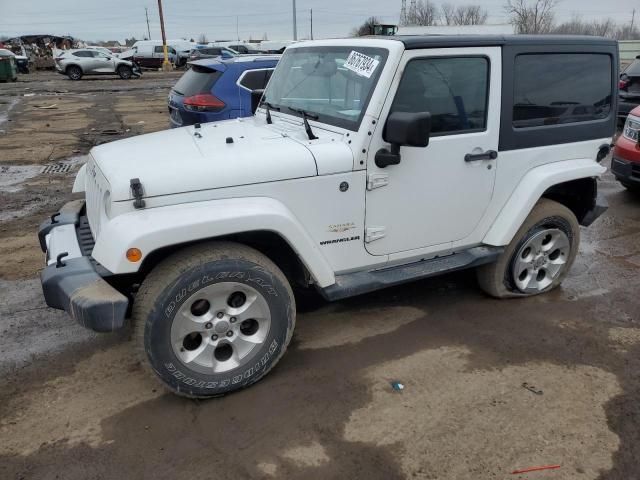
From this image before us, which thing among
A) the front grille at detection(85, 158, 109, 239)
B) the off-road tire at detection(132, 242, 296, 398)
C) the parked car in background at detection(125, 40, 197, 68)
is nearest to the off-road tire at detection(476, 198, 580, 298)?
the off-road tire at detection(132, 242, 296, 398)

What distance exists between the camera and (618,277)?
4.89 metres

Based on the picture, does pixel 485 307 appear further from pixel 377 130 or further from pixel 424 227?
pixel 377 130

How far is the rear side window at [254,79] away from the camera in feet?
24.0

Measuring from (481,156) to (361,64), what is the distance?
1021mm

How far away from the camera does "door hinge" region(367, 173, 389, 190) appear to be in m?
3.25

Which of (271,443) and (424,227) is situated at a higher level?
(424,227)

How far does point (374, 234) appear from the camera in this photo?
340 cm

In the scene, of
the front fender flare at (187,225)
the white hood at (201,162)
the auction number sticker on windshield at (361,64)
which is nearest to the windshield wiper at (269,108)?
the white hood at (201,162)

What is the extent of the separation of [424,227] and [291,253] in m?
0.94

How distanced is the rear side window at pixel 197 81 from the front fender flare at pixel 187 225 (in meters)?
4.87

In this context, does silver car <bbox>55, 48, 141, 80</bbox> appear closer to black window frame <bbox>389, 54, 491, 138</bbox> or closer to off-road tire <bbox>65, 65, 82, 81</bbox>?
off-road tire <bbox>65, 65, 82, 81</bbox>

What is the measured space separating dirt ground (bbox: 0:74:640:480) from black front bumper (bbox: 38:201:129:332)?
66 centimetres

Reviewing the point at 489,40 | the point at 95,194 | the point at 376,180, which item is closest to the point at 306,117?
the point at 376,180

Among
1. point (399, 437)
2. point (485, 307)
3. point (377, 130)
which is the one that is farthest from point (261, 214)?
point (485, 307)
